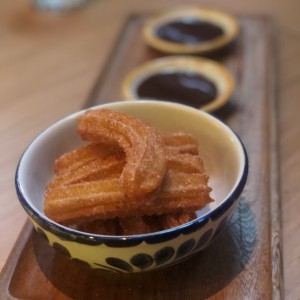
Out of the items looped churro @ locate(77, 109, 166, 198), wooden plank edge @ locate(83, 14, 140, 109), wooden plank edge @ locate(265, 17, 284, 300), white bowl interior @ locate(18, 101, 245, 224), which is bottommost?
wooden plank edge @ locate(265, 17, 284, 300)

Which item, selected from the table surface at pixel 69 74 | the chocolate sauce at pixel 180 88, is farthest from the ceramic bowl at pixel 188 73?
the table surface at pixel 69 74

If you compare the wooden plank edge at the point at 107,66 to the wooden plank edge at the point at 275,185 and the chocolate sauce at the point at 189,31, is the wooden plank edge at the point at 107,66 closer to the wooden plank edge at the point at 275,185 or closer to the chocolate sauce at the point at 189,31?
the chocolate sauce at the point at 189,31

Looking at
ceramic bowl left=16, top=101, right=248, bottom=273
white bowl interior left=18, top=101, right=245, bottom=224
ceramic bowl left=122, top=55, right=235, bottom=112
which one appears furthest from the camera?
ceramic bowl left=122, top=55, right=235, bottom=112

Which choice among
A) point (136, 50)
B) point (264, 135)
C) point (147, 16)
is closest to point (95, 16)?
point (147, 16)

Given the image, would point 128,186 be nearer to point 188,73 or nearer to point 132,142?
point 132,142

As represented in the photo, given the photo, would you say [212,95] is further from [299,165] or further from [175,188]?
[175,188]

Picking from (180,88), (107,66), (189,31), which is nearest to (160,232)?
(180,88)

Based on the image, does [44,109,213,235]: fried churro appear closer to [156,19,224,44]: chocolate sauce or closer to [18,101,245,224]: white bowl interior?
[18,101,245,224]: white bowl interior

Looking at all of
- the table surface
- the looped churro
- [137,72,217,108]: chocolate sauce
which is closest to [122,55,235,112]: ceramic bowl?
[137,72,217,108]: chocolate sauce
